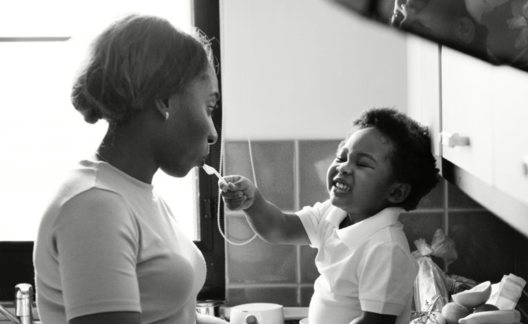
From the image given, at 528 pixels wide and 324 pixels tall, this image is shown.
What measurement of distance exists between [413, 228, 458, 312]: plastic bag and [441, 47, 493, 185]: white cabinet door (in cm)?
33

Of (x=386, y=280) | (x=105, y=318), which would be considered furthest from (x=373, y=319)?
(x=105, y=318)

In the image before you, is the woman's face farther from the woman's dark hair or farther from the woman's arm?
the woman's arm

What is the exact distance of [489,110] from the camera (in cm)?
106

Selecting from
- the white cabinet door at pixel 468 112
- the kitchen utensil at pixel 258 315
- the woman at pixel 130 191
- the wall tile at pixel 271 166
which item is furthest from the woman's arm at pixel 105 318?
the wall tile at pixel 271 166

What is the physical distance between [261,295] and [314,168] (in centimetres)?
35

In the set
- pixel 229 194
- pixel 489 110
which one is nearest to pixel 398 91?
pixel 229 194

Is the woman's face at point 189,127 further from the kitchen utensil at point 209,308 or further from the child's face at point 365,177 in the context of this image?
the kitchen utensil at point 209,308

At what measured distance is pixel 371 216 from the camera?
4.70 ft

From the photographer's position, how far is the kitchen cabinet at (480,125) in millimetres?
910

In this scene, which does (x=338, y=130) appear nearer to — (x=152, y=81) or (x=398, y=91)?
(x=398, y=91)

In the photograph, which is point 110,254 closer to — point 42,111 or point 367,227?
point 367,227

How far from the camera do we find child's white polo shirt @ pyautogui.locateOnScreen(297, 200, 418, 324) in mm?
1299

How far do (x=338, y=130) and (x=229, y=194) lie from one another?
1.50 feet

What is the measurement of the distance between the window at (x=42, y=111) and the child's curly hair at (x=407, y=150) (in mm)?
607
